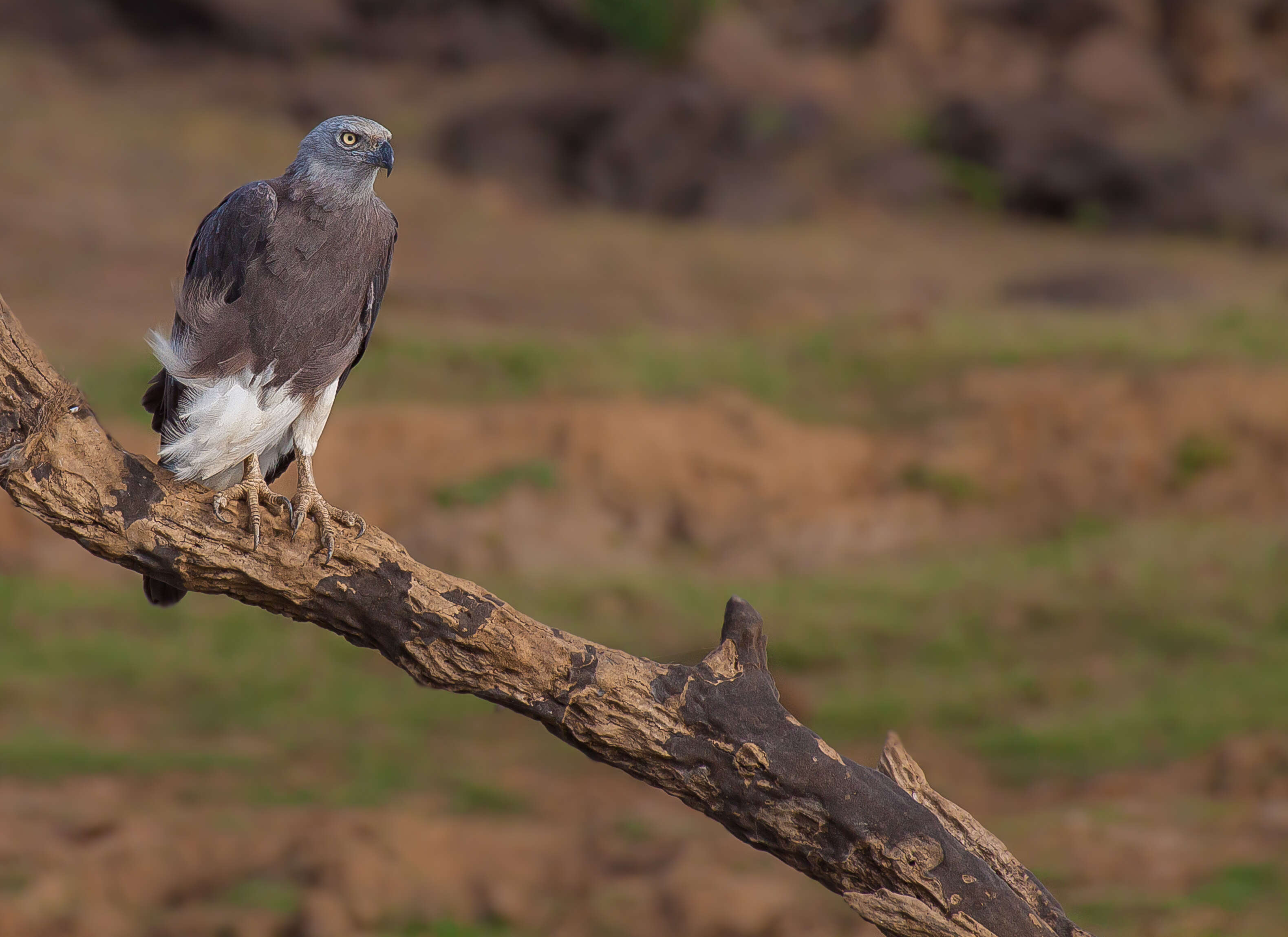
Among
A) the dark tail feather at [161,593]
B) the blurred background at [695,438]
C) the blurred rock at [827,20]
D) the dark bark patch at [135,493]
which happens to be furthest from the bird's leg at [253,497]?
the blurred rock at [827,20]

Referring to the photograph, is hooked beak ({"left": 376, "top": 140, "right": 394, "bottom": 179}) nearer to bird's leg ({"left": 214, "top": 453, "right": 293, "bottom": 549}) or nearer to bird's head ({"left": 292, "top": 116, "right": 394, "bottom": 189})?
bird's head ({"left": 292, "top": 116, "right": 394, "bottom": 189})

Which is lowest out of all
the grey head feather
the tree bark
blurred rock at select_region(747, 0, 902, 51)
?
the tree bark

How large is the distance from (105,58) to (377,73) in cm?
570

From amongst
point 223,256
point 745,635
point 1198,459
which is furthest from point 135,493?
point 1198,459

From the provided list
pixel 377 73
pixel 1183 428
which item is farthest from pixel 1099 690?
pixel 377 73

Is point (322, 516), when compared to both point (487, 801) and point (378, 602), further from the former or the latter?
point (487, 801)

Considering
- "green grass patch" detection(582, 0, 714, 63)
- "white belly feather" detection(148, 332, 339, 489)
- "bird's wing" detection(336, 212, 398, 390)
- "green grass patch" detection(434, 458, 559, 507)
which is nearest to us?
"white belly feather" detection(148, 332, 339, 489)

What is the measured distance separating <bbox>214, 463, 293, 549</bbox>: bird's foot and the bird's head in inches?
36.0

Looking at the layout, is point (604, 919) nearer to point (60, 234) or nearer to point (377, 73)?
point (60, 234)

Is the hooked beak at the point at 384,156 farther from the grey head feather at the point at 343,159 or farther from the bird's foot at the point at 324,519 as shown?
the bird's foot at the point at 324,519

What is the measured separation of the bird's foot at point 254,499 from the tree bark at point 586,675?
35mm

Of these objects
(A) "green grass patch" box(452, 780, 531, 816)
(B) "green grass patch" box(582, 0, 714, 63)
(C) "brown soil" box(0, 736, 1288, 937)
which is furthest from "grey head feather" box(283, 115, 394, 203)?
(B) "green grass patch" box(582, 0, 714, 63)

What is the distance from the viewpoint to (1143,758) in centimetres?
974

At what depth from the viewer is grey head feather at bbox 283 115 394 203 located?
3799mm
